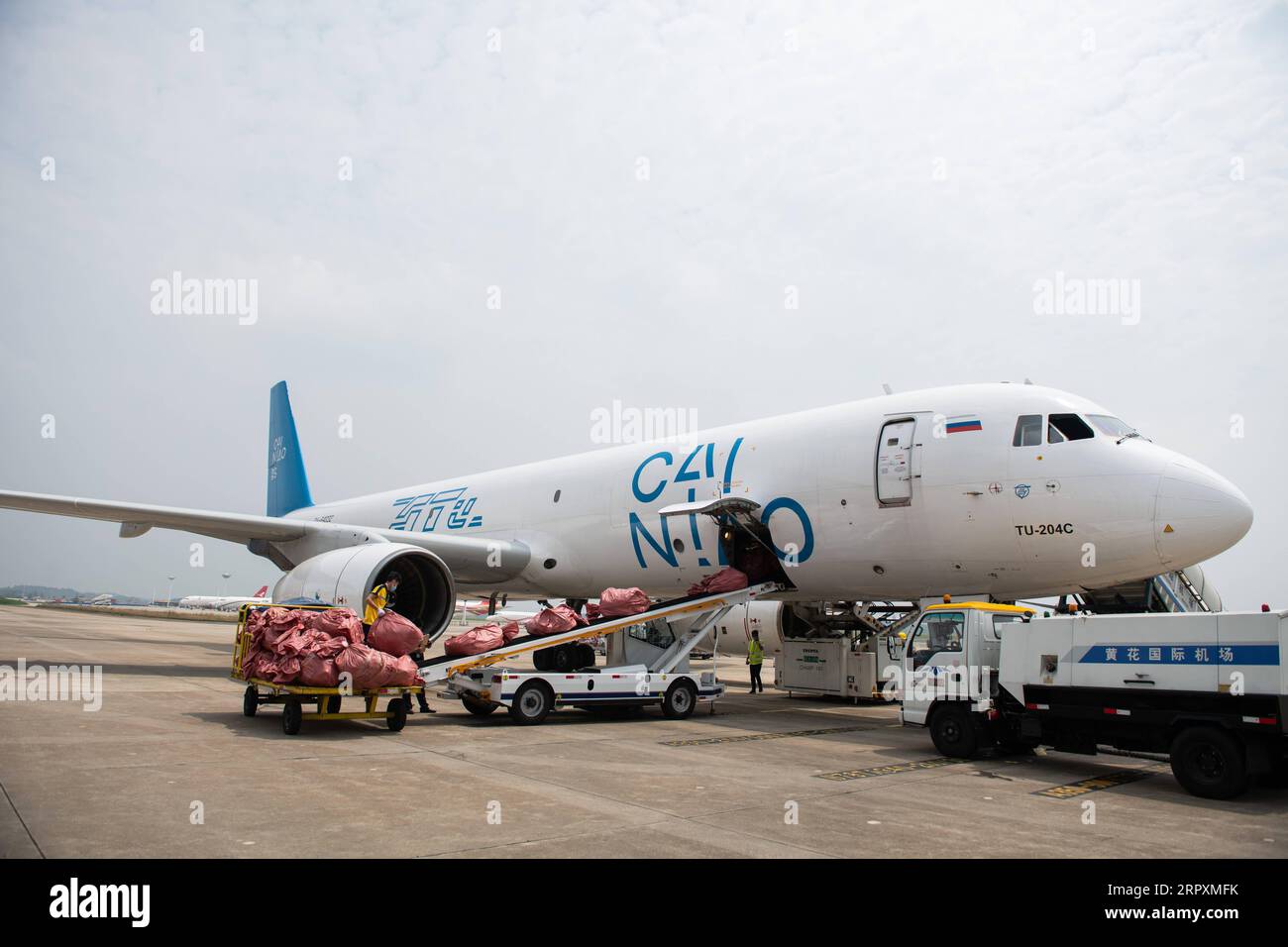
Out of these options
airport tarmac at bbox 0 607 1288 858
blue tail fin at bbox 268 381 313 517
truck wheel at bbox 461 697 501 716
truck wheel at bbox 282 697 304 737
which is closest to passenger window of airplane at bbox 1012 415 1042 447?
airport tarmac at bbox 0 607 1288 858

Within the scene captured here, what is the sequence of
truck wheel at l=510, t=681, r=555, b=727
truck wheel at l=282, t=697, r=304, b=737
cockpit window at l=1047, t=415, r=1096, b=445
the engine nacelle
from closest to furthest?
1. truck wheel at l=282, t=697, r=304, b=737
2. cockpit window at l=1047, t=415, r=1096, b=445
3. truck wheel at l=510, t=681, r=555, b=727
4. the engine nacelle

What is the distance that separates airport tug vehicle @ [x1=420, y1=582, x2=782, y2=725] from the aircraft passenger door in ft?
8.04

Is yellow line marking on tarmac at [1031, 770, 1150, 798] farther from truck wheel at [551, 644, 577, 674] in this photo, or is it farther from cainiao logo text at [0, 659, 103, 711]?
cainiao logo text at [0, 659, 103, 711]

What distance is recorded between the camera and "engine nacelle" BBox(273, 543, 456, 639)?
39.5ft

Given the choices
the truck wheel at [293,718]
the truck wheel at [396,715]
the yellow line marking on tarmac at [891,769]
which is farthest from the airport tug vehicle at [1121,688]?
the truck wheel at [293,718]

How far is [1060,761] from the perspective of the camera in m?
9.43

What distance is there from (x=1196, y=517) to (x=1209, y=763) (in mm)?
2894

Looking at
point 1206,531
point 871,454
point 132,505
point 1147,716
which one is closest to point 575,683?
point 871,454

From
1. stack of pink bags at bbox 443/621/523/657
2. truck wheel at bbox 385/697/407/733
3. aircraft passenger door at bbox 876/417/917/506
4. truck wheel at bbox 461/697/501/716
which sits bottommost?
truck wheel at bbox 461/697/501/716

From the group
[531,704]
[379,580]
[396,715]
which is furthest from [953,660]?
[379,580]

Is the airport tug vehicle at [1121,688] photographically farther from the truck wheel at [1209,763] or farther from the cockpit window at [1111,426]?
the cockpit window at [1111,426]

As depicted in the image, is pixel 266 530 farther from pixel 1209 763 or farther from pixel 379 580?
pixel 1209 763
